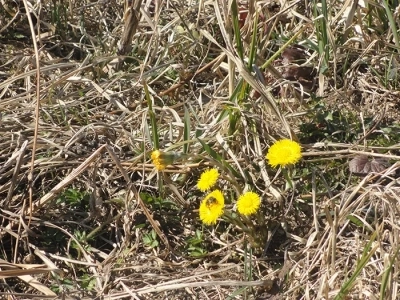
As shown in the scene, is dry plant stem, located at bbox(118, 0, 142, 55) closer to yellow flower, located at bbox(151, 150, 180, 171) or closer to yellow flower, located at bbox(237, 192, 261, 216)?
yellow flower, located at bbox(151, 150, 180, 171)

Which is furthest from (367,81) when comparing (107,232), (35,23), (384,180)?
(35,23)

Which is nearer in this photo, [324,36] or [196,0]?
[324,36]

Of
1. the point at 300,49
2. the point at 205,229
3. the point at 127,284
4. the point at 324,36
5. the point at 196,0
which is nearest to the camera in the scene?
the point at 127,284

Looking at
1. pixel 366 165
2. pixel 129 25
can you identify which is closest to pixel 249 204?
pixel 366 165

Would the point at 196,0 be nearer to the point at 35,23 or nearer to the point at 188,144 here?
the point at 35,23

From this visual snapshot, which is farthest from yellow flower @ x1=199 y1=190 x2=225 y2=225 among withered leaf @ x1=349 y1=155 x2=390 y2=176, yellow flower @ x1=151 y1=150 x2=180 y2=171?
withered leaf @ x1=349 y1=155 x2=390 y2=176

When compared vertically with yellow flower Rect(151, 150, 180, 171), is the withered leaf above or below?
below
